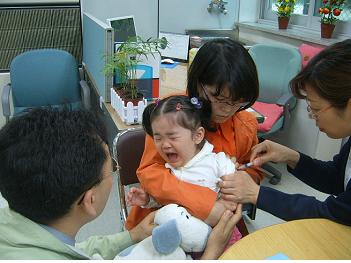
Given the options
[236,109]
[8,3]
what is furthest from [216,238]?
[8,3]

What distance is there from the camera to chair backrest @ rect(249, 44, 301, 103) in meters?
3.02

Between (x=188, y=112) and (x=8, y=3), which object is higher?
(x=8, y=3)

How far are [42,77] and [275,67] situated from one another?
202 cm

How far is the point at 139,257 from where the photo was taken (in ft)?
3.67

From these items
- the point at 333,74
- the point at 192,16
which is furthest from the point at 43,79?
the point at 333,74

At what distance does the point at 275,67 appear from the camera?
316 cm

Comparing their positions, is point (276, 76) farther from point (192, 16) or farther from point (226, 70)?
point (226, 70)

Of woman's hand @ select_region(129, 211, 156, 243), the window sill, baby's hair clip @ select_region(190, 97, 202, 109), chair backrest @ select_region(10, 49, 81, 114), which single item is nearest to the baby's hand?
woman's hand @ select_region(129, 211, 156, 243)

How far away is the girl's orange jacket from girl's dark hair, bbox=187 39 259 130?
0.60ft

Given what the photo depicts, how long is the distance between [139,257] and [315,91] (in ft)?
2.54

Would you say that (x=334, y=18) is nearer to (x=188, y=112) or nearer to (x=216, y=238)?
(x=188, y=112)

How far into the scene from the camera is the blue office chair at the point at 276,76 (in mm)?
2873

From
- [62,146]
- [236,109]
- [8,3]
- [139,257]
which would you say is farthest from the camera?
[8,3]

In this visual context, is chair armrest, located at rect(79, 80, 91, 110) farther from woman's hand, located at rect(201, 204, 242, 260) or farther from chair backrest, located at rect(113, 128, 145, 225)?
woman's hand, located at rect(201, 204, 242, 260)
